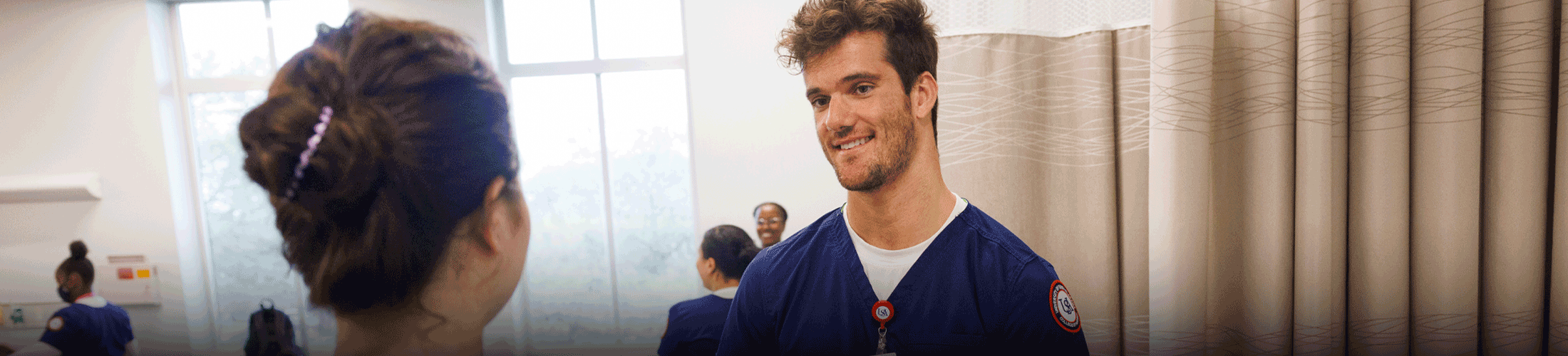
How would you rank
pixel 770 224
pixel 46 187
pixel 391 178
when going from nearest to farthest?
pixel 391 178 < pixel 46 187 < pixel 770 224

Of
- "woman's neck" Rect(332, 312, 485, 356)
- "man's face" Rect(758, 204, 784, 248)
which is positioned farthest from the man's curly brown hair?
"woman's neck" Rect(332, 312, 485, 356)

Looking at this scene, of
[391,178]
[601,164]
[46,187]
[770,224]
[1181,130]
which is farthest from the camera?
[770,224]

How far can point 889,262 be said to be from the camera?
889mm

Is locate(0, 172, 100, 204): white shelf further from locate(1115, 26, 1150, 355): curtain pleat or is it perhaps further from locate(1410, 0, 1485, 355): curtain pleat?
locate(1410, 0, 1485, 355): curtain pleat

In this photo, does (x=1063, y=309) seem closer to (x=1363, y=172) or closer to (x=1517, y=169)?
(x=1363, y=172)

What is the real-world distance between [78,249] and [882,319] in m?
1.15

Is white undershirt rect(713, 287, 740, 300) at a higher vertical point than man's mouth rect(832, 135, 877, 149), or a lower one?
lower

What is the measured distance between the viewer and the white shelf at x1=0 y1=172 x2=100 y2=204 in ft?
2.69

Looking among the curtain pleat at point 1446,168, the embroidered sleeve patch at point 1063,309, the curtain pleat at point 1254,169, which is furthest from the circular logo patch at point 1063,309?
the curtain pleat at point 1446,168

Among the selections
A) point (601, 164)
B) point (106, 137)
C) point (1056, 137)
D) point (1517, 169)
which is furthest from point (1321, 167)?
point (106, 137)

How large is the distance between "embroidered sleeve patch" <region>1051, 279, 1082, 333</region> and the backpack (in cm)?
111

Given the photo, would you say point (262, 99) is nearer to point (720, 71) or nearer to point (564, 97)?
point (564, 97)

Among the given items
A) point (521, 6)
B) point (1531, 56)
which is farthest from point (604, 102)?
point (1531, 56)

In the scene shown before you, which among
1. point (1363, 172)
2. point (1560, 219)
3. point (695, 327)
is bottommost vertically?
point (695, 327)
